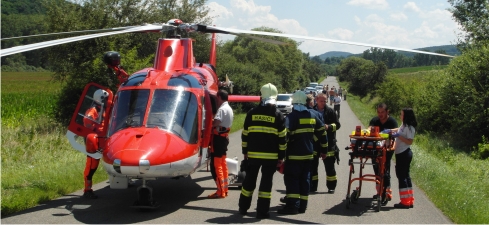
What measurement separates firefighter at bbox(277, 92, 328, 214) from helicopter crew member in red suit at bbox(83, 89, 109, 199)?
131 inches

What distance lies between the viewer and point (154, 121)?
28.5 ft

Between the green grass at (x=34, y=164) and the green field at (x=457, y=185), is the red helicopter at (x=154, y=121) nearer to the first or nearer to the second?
the green grass at (x=34, y=164)

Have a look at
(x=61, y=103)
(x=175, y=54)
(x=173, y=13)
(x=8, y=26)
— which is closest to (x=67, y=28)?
(x=61, y=103)

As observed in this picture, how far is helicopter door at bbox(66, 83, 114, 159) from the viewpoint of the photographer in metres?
9.59

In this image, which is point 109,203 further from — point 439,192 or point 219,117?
point 439,192

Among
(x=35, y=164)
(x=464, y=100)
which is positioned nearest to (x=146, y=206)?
(x=35, y=164)

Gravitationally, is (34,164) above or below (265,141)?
below

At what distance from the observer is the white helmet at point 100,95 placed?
9.62 m

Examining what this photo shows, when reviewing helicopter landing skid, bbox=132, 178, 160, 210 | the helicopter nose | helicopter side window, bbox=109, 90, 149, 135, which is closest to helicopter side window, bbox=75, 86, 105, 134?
helicopter side window, bbox=109, 90, 149, 135

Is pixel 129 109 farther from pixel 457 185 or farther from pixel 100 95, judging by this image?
pixel 457 185

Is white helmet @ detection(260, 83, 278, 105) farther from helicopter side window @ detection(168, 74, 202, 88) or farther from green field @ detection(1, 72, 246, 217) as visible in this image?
green field @ detection(1, 72, 246, 217)

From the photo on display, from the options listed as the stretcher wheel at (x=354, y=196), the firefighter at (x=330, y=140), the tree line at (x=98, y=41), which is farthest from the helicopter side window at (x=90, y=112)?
the tree line at (x=98, y=41)

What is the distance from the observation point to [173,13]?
102 feet

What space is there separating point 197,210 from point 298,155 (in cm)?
187
